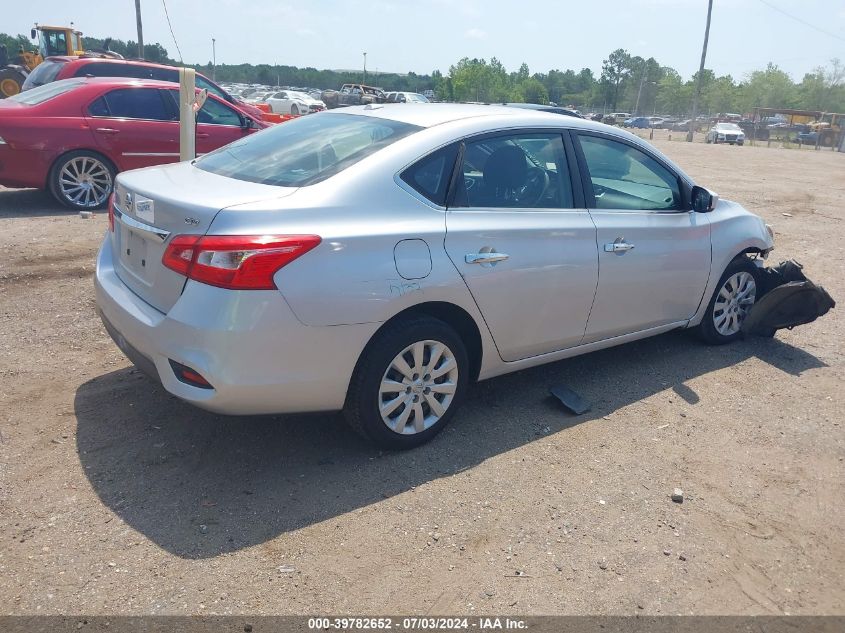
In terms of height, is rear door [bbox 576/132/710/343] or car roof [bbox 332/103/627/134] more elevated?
car roof [bbox 332/103/627/134]

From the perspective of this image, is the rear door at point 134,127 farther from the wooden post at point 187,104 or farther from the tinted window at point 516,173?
the tinted window at point 516,173

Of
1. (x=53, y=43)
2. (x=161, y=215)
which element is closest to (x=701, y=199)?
(x=161, y=215)

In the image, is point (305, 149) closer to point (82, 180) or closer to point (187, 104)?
point (187, 104)

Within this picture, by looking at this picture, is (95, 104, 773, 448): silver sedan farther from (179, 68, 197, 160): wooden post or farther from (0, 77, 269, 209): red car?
(0, 77, 269, 209): red car

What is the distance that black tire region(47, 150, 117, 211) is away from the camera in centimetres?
868

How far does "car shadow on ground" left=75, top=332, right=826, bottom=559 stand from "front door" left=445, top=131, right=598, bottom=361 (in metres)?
0.47

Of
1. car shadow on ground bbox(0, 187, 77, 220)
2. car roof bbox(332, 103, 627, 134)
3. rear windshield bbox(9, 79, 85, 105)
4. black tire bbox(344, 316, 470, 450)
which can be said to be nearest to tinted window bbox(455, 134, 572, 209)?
car roof bbox(332, 103, 627, 134)

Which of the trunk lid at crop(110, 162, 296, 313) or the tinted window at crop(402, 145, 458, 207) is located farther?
the tinted window at crop(402, 145, 458, 207)

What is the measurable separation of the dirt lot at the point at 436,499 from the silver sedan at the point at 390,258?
40cm

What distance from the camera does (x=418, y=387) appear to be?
12.1ft

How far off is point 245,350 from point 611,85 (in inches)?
4257

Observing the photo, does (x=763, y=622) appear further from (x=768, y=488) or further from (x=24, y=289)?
(x=24, y=289)

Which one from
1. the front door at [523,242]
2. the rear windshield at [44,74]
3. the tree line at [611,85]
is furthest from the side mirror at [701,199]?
the tree line at [611,85]

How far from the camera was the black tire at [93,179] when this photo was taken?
8.68 metres
